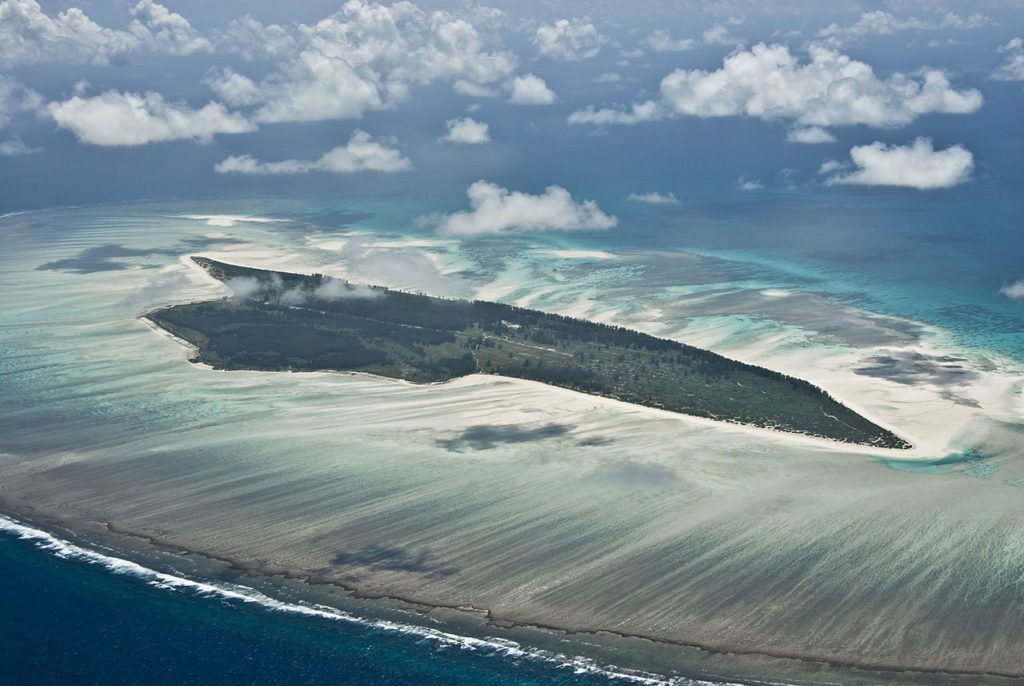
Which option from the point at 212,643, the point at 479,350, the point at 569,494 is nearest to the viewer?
the point at 212,643

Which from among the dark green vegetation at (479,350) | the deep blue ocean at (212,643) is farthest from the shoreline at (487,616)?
the dark green vegetation at (479,350)

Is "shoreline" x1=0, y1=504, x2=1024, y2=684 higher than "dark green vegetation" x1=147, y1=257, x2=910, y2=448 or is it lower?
lower

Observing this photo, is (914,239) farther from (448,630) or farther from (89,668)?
(89,668)

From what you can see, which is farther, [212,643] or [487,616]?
[487,616]

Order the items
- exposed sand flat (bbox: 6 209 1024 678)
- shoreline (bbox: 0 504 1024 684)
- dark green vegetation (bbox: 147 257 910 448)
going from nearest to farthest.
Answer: shoreline (bbox: 0 504 1024 684) < exposed sand flat (bbox: 6 209 1024 678) < dark green vegetation (bbox: 147 257 910 448)

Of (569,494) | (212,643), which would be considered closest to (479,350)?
(569,494)

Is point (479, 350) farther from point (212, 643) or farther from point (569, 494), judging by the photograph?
point (212, 643)

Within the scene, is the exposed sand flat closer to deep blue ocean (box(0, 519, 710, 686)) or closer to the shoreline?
the shoreline

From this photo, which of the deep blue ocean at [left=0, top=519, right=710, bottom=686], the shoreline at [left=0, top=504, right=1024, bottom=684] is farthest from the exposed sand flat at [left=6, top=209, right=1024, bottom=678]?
the deep blue ocean at [left=0, top=519, right=710, bottom=686]
